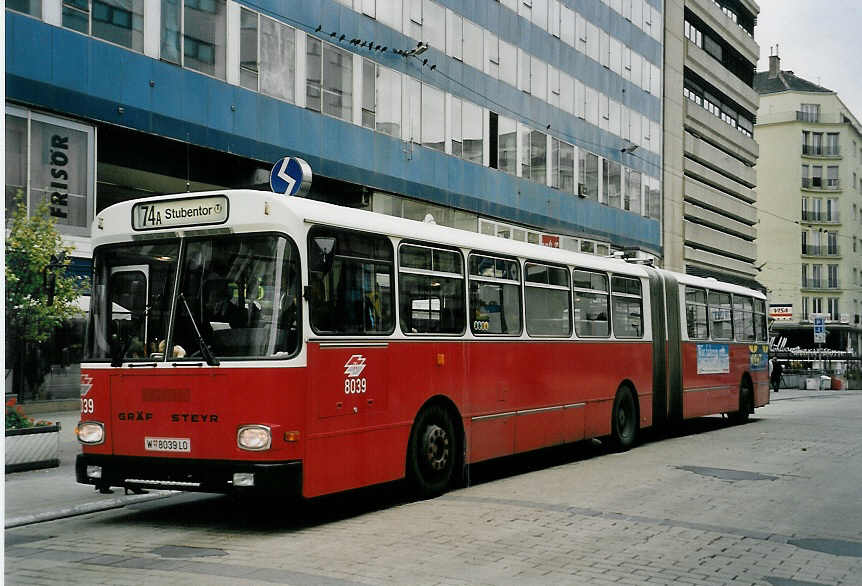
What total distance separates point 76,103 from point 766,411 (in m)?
20.1

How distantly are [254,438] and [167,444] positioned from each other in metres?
0.88

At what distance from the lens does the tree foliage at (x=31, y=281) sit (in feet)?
42.4

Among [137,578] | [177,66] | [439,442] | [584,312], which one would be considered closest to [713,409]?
[584,312]

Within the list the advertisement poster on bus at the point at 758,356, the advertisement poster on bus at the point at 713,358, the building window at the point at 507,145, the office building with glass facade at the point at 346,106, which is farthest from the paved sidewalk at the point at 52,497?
the building window at the point at 507,145

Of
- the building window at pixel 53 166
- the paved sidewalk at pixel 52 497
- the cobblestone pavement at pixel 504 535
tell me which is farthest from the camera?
the building window at pixel 53 166

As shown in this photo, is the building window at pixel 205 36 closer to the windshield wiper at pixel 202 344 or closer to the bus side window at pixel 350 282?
the bus side window at pixel 350 282

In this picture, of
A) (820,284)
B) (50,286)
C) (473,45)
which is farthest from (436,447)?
(820,284)

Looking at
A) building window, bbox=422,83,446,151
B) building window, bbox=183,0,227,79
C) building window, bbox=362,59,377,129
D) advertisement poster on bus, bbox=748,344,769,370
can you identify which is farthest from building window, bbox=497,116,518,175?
building window, bbox=183,0,227,79

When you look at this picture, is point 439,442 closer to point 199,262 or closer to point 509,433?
point 509,433

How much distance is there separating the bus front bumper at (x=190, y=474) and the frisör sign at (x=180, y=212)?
2.14 meters

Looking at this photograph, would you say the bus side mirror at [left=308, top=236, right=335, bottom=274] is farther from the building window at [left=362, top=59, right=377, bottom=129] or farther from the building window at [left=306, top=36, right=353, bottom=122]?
the building window at [left=362, top=59, right=377, bottom=129]

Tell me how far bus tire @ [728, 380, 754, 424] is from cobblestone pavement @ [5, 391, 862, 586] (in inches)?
352

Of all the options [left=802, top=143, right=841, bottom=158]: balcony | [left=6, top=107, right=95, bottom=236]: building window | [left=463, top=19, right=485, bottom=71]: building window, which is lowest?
[left=6, top=107, right=95, bottom=236]: building window

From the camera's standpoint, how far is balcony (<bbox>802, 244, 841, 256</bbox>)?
9312 cm
